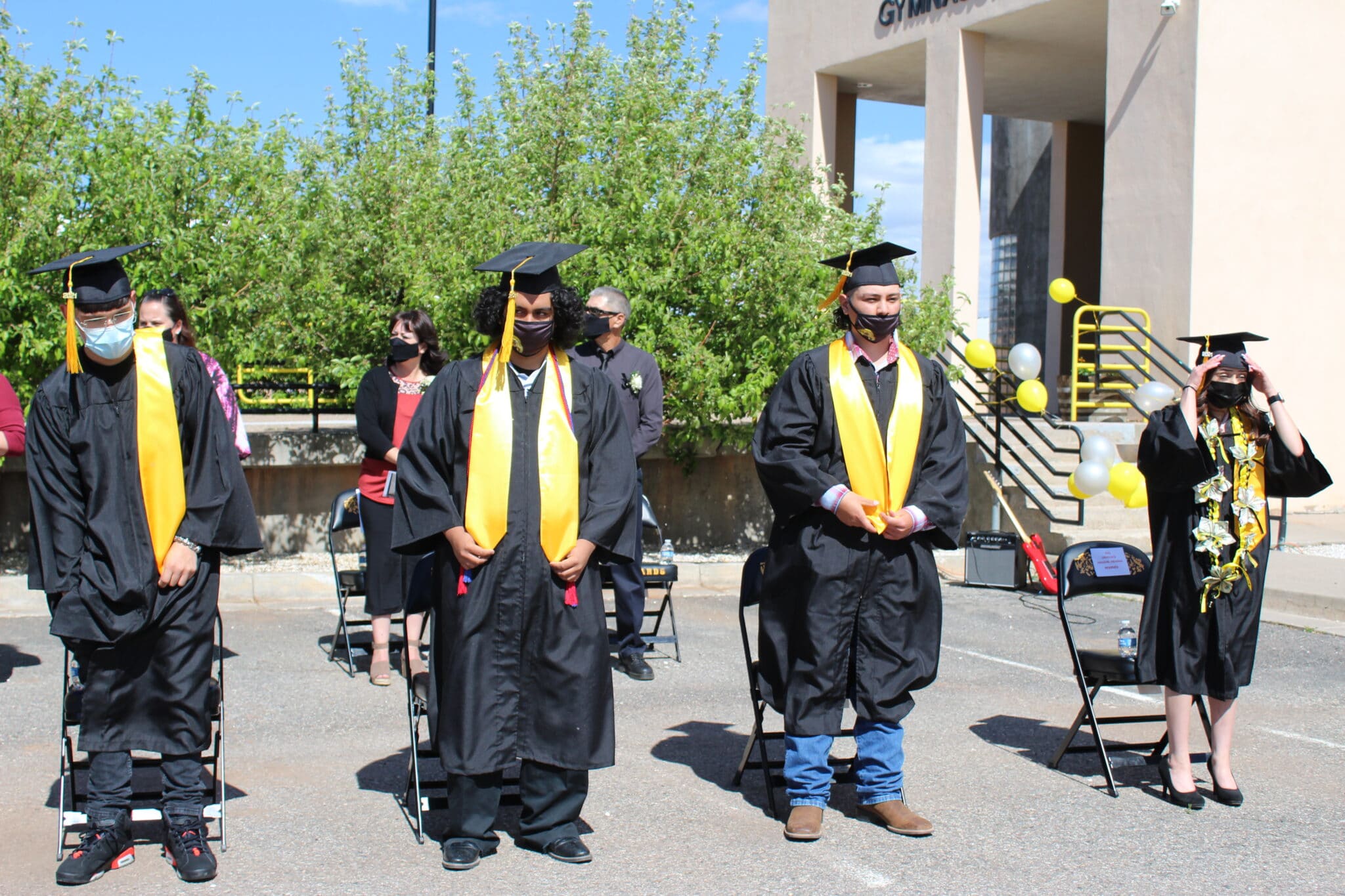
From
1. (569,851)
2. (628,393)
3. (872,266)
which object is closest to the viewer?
(569,851)

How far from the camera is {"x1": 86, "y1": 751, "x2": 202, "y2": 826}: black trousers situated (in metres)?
4.08

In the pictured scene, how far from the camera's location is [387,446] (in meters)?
6.67

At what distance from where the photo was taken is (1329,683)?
23.8 feet

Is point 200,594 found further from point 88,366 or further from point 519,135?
point 519,135

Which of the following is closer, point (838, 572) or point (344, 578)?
point (838, 572)

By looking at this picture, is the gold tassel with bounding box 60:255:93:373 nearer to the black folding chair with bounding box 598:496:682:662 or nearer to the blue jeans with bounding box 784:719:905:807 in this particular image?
the blue jeans with bounding box 784:719:905:807

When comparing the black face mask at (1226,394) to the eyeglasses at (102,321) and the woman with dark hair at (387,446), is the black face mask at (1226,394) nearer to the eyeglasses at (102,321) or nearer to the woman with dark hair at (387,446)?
the woman with dark hair at (387,446)

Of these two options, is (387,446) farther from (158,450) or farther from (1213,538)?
(1213,538)

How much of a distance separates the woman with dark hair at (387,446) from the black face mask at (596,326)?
30.0 inches

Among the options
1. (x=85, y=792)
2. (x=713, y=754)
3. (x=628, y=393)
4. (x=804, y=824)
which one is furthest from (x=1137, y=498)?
(x=85, y=792)

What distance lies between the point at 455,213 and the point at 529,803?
24.7ft

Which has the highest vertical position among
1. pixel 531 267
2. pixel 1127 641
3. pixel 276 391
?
pixel 531 267

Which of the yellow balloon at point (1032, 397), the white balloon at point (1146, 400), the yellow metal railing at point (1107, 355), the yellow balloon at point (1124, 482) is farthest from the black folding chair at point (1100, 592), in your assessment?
the yellow metal railing at point (1107, 355)

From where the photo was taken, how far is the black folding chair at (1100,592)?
205 inches
